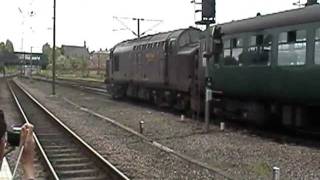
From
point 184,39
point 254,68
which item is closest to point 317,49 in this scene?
point 254,68

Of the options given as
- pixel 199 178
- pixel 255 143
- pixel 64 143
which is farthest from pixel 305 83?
pixel 64 143

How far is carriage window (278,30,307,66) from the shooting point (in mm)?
13469

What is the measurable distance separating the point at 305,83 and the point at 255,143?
79.4 inches

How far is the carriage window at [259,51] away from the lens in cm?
1505

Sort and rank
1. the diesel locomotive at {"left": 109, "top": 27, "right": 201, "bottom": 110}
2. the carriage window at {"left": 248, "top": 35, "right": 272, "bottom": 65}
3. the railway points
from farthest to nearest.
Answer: the diesel locomotive at {"left": 109, "top": 27, "right": 201, "bottom": 110}
the carriage window at {"left": 248, "top": 35, "right": 272, "bottom": 65}
the railway points

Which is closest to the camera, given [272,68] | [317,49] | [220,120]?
[317,49]

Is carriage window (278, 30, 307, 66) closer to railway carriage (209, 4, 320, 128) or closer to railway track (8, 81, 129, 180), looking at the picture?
railway carriage (209, 4, 320, 128)

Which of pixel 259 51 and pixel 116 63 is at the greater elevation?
pixel 259 51

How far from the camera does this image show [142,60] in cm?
2791

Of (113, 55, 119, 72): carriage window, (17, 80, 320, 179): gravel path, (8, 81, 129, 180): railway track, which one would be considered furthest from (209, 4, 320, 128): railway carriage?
(113, 55, 119, 72): carriage window

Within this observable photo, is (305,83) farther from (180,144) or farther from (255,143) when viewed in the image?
(180,144)

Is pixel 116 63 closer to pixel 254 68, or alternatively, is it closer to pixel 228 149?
pixel 254 68

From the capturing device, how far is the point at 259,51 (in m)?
15.4

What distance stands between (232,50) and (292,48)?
3.32m
